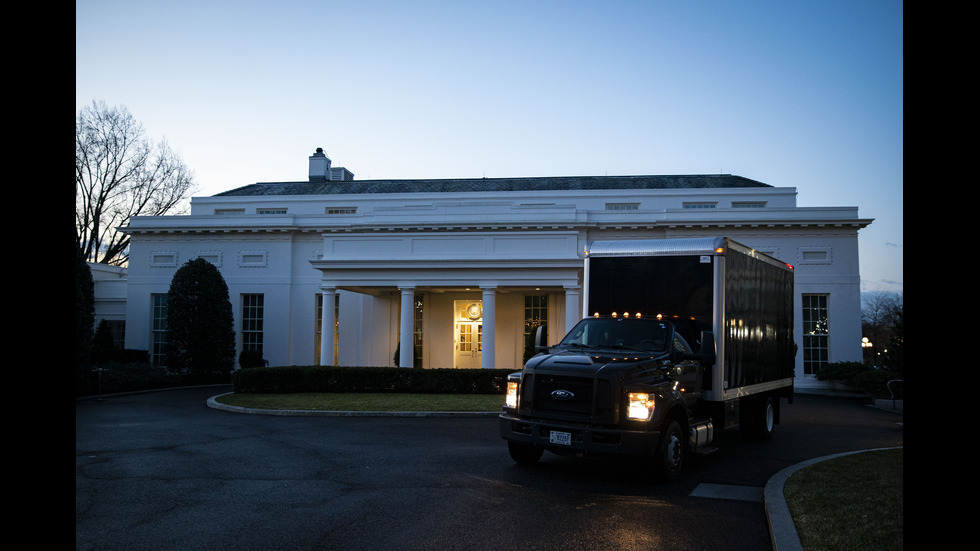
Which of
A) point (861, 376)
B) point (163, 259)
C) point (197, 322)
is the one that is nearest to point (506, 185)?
point (197, 322)

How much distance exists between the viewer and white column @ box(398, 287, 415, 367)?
88.1 feet

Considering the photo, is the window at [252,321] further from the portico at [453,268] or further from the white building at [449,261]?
the portico at [453,268]

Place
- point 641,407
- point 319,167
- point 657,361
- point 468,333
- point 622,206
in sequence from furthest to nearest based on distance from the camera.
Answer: point 319,167
point 622,206
point 468,333
point 657,361
point 641,407

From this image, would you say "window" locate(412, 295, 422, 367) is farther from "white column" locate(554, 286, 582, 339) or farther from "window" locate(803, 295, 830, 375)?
"window" locate(803, 295, 830, 375)

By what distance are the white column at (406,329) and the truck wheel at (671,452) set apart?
58.5ft

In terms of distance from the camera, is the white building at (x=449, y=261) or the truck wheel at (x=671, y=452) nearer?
the truck wheel at (x=671, y=452)

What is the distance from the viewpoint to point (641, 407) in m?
8.89

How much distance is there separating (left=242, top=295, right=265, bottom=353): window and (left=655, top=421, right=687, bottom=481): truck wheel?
86.7ft

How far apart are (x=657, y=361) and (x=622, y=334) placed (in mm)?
1152

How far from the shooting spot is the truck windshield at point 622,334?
10.5 m

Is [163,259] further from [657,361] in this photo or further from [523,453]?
[657,361]

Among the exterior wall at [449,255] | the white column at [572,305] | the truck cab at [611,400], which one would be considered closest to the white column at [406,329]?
the exterior wall at [449,255]
